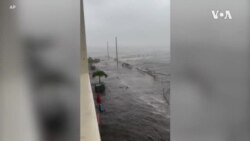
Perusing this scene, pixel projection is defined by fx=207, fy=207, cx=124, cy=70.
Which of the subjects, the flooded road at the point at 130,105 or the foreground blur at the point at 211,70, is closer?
the foreground blur at the point at 211,70

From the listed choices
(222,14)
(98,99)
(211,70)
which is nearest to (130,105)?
(98,99)

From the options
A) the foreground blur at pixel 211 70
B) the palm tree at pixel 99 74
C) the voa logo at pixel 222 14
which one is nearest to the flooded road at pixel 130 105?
the palm tree at pixel 99 74

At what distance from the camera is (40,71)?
2.93 ft

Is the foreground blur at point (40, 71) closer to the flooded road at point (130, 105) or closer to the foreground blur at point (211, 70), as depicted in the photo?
the flooded road at point (130, 105)

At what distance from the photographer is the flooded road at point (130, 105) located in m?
1.10

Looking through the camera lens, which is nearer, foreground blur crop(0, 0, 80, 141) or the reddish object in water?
foreground blur crop(0, 0, 80, 141)

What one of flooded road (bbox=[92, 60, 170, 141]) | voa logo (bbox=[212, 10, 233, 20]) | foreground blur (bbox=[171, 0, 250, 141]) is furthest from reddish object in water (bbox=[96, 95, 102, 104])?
voa logo (bbox=[212, 10, 233, 20])

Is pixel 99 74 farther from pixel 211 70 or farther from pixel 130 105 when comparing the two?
pixel 211 70

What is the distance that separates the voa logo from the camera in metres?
0.91

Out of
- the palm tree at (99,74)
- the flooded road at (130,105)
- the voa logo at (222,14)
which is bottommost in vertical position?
the flooded road at (130,105)

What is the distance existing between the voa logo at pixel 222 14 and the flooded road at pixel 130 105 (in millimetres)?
413

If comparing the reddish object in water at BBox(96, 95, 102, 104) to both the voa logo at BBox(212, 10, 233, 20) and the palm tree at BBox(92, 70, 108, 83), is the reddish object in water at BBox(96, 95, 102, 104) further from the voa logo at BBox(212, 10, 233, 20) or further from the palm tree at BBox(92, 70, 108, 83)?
the voa logo at BBox(212, 10, 233, 20)

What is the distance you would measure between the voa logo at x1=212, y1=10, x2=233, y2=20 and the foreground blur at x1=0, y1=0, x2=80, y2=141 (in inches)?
24.0

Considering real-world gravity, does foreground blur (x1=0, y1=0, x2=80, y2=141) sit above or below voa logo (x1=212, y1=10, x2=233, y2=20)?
below
